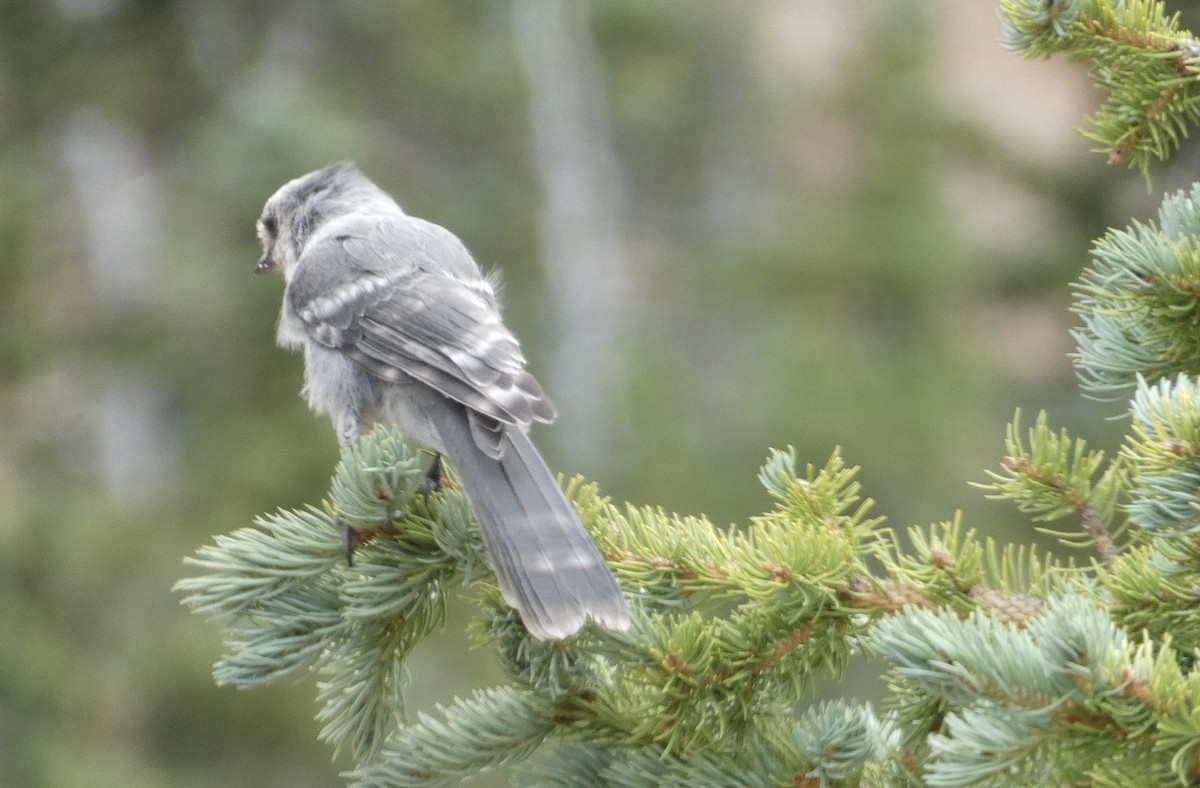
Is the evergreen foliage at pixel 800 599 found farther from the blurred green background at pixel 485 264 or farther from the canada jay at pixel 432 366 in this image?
the blurred green background at pixel 485 264

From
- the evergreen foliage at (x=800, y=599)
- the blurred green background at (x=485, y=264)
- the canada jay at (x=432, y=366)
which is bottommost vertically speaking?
the evergreen foliage at (x=800, y=599)

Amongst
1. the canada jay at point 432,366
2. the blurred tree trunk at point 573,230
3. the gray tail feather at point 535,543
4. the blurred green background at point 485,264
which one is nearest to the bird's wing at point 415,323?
the canada jay at point 432,366

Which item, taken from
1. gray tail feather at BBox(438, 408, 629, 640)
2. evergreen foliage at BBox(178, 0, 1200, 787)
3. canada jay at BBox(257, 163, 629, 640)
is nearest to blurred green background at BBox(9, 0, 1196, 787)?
canada jay at BBox(257, 163, 629, 640)

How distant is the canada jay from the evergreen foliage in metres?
0.07

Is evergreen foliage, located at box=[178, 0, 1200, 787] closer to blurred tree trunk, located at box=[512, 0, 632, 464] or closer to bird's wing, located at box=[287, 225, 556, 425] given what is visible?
bird's wing, located at box=[287, 225, 556, 425]

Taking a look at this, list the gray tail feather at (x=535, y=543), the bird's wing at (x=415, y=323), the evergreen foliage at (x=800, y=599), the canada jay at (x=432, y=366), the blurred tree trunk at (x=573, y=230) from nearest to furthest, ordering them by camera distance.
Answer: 1. the evergreen foliage at (x=800, y=599)
2. the gray tail feather at (x=535, y=543)
3. the canada jay at (x=432, y=366)
4. the bird's wing at (x=415, y=323)
5. the blurred tree trunk at (x=573, y=230)

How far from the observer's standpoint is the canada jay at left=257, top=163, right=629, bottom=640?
73.0 inches

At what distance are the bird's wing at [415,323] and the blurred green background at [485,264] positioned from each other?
2.76 m

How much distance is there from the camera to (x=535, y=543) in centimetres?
193

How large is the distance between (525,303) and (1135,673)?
892 cm

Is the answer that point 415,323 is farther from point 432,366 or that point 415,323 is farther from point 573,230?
point 573,230

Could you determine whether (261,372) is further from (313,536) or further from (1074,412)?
(1074,412)

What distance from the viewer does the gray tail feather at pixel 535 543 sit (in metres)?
1.72

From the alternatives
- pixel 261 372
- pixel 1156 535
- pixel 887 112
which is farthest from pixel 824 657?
pixel 887 112
